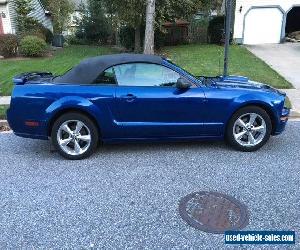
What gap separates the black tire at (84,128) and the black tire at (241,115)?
6.52ft

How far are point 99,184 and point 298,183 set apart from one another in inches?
96.3

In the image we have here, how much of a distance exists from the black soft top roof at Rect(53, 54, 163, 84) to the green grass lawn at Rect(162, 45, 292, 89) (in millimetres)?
5656

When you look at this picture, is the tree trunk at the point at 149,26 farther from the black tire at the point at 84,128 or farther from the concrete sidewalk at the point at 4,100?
the black tire at the point at 84,128

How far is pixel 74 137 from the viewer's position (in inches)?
199

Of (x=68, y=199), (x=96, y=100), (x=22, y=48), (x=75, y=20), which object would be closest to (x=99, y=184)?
(x=68, y=199)

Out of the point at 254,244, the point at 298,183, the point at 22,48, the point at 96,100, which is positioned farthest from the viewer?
the point at 22,48

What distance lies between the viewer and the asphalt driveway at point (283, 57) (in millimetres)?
11481

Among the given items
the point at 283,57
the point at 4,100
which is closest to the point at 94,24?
the point at 283,57

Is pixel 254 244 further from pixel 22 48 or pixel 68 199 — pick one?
pixel 22 48

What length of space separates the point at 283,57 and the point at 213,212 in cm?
1359

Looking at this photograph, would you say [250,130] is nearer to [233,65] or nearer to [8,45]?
[233,65]

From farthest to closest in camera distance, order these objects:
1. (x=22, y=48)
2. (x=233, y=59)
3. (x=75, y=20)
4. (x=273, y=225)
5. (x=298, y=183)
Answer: (x=75, y=20) → (x=22, y=48) → (x=233, y=59) → (x=298, y=183) → (x=273, y=225)

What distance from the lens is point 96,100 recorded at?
4.96 meters

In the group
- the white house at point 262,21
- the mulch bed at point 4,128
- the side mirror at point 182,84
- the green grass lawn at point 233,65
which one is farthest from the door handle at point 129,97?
the white house at point 262,21
